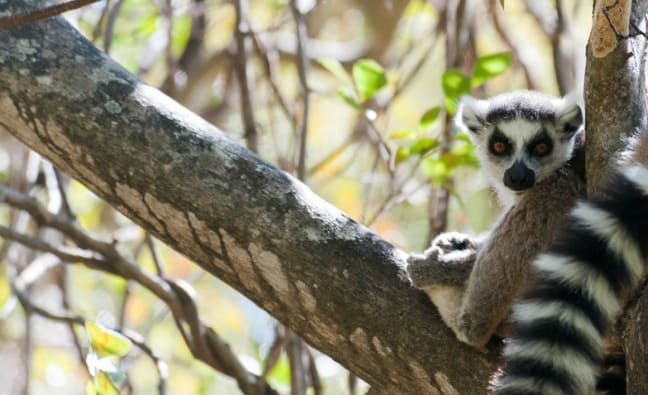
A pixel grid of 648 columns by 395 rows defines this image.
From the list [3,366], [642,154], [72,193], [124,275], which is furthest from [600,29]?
[3,366]

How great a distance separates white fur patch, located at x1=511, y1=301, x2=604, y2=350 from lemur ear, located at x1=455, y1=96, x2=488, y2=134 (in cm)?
212

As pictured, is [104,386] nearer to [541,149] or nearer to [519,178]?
[519,178]

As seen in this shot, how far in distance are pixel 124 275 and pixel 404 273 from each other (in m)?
1.33

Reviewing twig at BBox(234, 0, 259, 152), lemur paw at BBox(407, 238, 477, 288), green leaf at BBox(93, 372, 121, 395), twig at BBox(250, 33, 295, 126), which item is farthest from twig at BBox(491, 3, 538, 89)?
green leaf at BBox(93, 372, 121, 395)

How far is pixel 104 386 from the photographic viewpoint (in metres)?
2.99

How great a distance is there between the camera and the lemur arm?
312 centimetres

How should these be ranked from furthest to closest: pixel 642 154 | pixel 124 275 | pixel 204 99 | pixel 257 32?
pixel 204 99 < pixel 257 32 < pixel 124 275 < pixel 642 154

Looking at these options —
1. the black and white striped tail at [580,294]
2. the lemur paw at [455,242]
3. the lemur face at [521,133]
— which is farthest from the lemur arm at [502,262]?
the black and white striped tail at [580,294]

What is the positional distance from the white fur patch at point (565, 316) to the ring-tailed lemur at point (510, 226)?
0.43 metres

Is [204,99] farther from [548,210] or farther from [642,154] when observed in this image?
[642,154]

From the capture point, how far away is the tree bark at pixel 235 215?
2760mm

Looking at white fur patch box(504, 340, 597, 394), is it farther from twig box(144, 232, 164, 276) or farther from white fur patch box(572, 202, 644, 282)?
twig box(144, 232, 164, 276)

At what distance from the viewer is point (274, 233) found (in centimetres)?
283

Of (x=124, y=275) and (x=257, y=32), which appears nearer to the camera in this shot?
(x=124, y=275)
